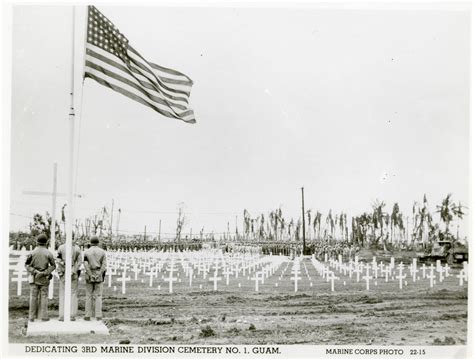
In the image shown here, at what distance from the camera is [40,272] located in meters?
7.32

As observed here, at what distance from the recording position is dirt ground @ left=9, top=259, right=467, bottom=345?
772 cm

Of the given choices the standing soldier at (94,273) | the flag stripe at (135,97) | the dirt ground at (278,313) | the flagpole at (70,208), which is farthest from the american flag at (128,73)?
the dirt ground at (278,313)

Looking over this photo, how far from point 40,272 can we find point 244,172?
3.04 metres

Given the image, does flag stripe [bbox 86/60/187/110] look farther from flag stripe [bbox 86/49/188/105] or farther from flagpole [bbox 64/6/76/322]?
flagpole [bbox 64/6/76/322]

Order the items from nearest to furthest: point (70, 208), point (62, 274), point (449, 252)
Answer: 1. point (70, 208)
2. point (62, 274)
3. point (449, 252)

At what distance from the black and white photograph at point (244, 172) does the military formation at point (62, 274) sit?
0.13ft

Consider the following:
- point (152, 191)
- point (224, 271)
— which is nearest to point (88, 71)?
point (152, 191)

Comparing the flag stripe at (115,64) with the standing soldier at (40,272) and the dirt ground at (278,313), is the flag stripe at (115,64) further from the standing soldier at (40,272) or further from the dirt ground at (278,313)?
the dirt ground at (278,313)

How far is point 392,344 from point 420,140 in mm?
2865

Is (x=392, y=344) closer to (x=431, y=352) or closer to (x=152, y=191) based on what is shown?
(x=431, y=352)

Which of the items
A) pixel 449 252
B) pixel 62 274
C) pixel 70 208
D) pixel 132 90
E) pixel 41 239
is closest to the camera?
pixel 70 208

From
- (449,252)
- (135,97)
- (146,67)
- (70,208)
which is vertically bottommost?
(449,252)

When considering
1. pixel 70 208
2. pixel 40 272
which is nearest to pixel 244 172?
pixel 70 208

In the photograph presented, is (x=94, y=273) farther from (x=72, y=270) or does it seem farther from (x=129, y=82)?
(x=129, y=82)
